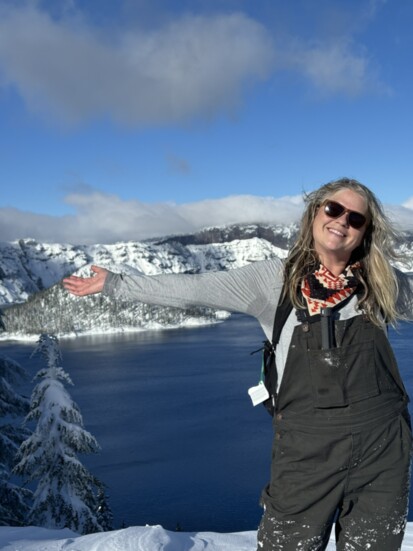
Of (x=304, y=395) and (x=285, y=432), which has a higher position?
(x=304, y=395)

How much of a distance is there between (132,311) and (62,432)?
13810cm

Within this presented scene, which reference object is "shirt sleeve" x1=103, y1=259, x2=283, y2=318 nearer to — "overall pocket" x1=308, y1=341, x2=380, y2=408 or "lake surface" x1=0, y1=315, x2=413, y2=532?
"overall pocket" x1=308, y1=341, x2=380, y2=408

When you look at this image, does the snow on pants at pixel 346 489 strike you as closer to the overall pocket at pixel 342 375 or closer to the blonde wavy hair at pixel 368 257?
the overall pocket at pixel 342 375

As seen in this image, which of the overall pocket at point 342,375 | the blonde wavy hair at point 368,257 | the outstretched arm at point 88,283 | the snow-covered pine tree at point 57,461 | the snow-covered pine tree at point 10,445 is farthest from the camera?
the snow-covered pine tree at point 57,461

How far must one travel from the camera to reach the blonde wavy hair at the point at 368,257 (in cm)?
233

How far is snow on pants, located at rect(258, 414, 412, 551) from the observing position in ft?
7.29

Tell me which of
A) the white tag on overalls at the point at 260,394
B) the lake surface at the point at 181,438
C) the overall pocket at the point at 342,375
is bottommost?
the lake surface at the point at 181,438

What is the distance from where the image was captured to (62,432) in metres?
13.5

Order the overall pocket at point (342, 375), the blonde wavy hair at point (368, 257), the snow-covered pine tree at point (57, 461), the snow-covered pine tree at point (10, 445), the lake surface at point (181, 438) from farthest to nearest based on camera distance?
the lake surface at point (181, 438) < the snow-covered pine tree at point (57, 461) < the snow-covered pine tree at point (10, 445) < the blonde wavy hair at point (368, 257) < the overall pocket at point (342, 375)

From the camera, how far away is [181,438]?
35438mm

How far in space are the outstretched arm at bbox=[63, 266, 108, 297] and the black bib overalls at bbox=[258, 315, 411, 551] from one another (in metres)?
0.98

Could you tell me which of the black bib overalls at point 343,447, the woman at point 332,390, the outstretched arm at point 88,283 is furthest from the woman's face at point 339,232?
the outstretched arm at point 88,283

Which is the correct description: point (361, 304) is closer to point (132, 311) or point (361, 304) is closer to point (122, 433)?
point (122, 433)

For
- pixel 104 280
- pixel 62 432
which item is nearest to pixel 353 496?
pixel 104 280
